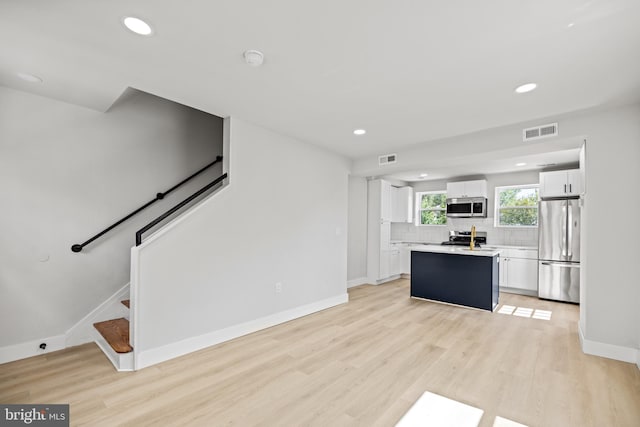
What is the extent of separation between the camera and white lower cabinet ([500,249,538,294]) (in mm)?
5512

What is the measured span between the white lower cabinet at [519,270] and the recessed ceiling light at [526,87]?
4.00 meters

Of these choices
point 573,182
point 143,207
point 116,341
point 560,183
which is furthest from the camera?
point 560,183

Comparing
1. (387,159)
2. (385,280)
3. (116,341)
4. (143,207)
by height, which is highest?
(387,159)

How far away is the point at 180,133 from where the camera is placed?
13.0 ft

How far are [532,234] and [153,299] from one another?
673 centimetres

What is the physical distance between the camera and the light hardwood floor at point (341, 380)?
199cm

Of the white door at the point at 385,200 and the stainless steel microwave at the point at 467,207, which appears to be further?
the white door at the point at 385,200

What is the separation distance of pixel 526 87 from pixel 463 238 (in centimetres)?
459

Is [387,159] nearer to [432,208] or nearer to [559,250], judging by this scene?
[432,208]

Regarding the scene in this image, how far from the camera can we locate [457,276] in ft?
15.5

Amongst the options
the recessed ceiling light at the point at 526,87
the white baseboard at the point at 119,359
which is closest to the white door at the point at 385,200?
the recessed ceiling light at the point at 526,87

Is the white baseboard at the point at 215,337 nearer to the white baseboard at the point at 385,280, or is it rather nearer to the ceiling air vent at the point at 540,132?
the white baseboard at the point at 385,280

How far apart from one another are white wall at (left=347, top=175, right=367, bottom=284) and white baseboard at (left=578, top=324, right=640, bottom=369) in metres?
3.81

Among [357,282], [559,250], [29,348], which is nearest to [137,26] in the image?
[29,348]
